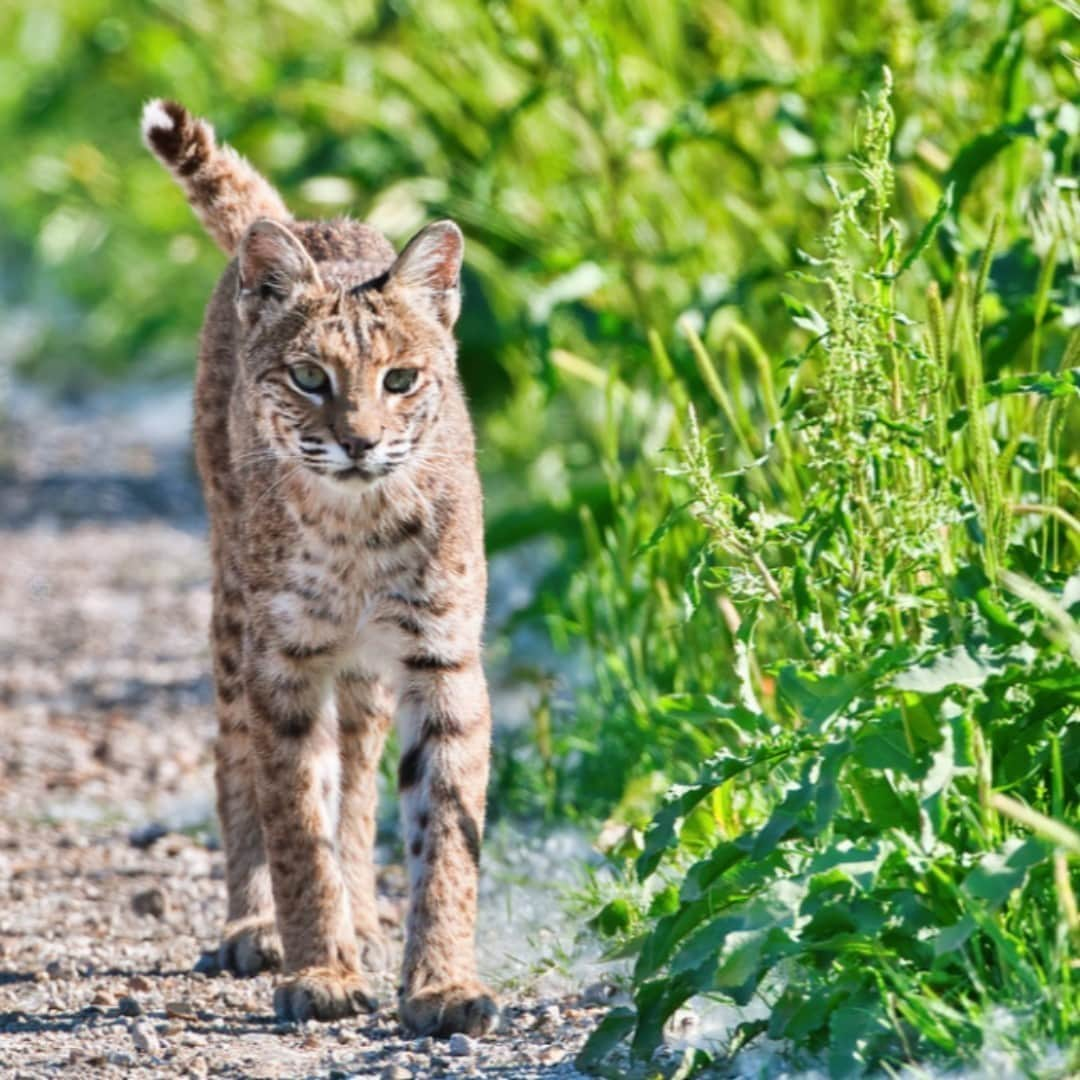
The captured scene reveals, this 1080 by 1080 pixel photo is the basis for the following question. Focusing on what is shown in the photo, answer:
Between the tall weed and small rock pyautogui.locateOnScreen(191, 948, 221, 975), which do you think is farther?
small rock pyautogui.locateOnScreen(191, 948, 221, 975)

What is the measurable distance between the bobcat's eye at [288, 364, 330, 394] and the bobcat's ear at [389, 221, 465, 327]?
24 cm

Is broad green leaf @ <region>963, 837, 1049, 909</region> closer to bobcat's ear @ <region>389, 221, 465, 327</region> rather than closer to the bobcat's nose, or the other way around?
the bobcat's nose

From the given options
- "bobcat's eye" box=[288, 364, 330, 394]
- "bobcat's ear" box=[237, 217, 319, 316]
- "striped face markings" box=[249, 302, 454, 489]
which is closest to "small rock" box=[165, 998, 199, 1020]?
"striped face markings" box=[249, 302, 454, 489]

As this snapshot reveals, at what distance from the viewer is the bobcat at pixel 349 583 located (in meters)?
3.82

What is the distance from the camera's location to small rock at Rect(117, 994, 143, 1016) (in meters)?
3.74

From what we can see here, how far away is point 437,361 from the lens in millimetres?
4023

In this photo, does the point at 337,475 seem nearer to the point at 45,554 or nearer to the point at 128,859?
the point at 128,859

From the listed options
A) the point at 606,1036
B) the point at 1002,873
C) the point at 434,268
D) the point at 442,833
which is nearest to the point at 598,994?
the point at 442,833

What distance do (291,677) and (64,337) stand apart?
7.32 m

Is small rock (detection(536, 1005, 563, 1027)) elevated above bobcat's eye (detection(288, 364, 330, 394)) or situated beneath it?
situated beneath

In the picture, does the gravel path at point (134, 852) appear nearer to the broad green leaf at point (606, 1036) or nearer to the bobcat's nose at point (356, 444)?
the broad green leaf at point (606, 1036)

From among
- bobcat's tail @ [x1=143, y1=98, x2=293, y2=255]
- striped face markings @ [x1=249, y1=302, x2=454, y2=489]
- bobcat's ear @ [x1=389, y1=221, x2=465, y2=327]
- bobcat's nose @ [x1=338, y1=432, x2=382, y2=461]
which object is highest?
bobcat's tail @ [x1=143, y1=98, x2=293, y2=255]

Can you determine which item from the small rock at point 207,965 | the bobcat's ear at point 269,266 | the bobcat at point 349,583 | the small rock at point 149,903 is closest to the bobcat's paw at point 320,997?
the bobcat at point 349,583

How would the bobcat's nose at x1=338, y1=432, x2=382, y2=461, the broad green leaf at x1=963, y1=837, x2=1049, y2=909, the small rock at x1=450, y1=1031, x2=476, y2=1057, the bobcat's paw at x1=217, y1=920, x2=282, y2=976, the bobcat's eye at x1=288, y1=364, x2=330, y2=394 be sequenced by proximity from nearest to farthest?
the broad green leaf at x1=963, y1=837, x2=1049, y2=909, the small rock at x1=450, y1=1031, x2=476, y2=1057, the bobcat's nose at x1=338, y1=432, x2=382, y2=461, the bobcat's eye at x1=288, y1=364, x2=330, y2=394, the bobcat's paw at x1=217, y1=920, x2=282, y2=976
